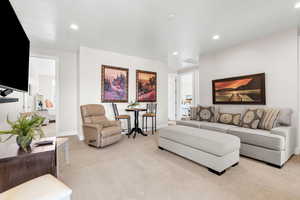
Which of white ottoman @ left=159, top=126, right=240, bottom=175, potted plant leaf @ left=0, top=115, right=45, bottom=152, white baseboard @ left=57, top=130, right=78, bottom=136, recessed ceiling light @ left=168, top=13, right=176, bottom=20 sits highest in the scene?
recessed ceiling light @ left=168, top=13, right=176, bottom=20

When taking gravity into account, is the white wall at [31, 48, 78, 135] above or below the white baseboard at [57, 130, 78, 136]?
above

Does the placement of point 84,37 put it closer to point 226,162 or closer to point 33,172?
point 33,172

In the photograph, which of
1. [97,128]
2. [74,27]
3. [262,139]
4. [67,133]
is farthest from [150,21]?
[67,133]

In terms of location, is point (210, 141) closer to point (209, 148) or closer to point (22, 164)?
point (209, 148)

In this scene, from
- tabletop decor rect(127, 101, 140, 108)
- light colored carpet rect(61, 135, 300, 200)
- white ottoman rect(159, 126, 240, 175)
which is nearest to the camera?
light colored carpet rect(61, 135, 300, 200)

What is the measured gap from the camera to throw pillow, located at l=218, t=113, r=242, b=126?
126 inches

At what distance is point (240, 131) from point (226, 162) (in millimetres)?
942

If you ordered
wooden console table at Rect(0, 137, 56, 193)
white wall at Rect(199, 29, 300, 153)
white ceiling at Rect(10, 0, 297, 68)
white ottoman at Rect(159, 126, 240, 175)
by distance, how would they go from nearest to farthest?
wooden console table at Rect(0, 137, 56, 193) < white ottoman at Rect(159, 126, 240, 175) < white ceiling at Rect(10, 0, 297, 68) < white wall at Rect(199, 29, 300, 153)

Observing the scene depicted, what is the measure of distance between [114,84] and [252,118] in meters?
3.80

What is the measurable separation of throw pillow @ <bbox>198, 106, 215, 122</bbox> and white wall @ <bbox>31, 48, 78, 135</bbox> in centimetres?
403

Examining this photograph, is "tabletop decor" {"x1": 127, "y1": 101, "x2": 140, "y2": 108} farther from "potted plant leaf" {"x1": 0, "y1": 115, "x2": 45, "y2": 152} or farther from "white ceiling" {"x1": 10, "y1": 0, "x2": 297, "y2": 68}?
"potted plant leaf" {"x1": 0, "y1": 115, "x2": 45, "y2": 152}

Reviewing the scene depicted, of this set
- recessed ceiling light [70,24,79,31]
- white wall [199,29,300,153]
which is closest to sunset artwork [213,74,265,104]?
white wall [199,29,300,153]

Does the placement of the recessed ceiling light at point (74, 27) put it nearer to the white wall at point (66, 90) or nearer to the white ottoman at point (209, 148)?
the white wall at point (66, 90)

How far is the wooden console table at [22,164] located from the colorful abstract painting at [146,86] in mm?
3536
